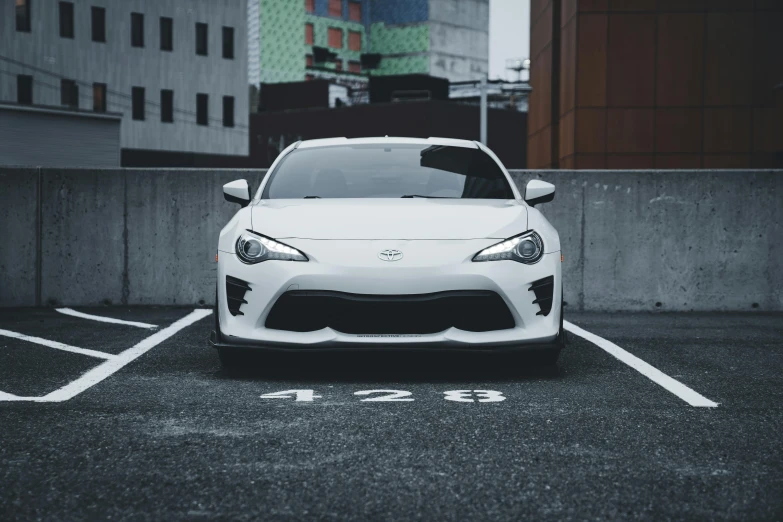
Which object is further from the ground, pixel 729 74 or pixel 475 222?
pixel 729 74

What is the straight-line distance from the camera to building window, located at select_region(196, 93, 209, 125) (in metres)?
60.1

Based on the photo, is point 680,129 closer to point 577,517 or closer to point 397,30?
point 577,517

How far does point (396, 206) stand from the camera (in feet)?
21.1

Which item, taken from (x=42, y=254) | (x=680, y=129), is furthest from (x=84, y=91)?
(x=42, y=254)

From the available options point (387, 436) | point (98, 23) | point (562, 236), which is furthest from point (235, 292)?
point (98, 23)

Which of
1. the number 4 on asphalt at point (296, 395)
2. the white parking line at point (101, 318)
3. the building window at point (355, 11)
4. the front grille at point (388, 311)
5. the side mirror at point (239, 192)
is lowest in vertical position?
the white parking line at point (101, 318)

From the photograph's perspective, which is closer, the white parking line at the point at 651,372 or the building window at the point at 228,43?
the white parking line at the point at 651,372

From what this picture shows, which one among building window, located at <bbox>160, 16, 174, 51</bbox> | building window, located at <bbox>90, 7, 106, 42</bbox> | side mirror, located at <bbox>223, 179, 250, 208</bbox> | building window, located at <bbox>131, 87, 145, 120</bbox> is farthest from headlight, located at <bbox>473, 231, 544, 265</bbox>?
building window, located at <bbox>160, 16, 174, 51</bbox>

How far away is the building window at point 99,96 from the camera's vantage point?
55.3 meters

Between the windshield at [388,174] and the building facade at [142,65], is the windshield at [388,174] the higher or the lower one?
the lower one

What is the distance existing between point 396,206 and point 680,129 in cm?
2548

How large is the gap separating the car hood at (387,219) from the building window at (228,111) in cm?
5586

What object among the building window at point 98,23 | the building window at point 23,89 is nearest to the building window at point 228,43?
the building window at point 98,23

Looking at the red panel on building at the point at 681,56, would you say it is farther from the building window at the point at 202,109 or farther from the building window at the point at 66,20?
the building window at the point at 202,109
